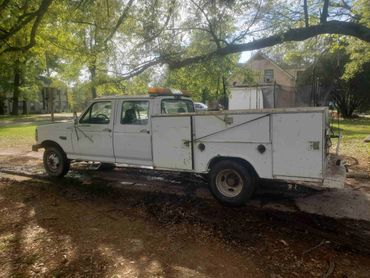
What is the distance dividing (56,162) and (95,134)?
5.33 ft

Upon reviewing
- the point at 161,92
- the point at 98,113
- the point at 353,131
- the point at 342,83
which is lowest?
the point at 353,131

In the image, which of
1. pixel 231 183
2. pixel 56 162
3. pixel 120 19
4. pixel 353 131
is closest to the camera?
pixel 231 183

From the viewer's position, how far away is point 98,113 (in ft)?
25.6

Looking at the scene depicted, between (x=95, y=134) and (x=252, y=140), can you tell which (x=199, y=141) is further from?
(x=95, y=134)

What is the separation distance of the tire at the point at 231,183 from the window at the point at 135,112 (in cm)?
205

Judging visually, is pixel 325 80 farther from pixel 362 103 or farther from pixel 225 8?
pixel 225 8

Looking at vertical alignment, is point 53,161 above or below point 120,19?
below

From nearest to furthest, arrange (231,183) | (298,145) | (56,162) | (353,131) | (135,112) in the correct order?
(298,145), (231,183), (135,112), (56,162), (353,131)

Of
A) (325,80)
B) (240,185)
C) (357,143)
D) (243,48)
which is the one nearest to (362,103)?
(325,80)

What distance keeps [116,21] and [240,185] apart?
26.5ft

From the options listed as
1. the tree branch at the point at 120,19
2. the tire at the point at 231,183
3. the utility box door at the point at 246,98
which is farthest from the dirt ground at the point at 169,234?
the utility box door at the point at 246,98

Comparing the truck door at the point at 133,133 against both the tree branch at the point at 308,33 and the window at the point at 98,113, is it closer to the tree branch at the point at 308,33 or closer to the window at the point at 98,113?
the window at the point at 98,113

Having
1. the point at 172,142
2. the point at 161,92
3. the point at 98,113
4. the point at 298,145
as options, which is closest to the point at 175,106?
the point at 161,92

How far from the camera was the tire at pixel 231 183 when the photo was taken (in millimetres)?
5859
